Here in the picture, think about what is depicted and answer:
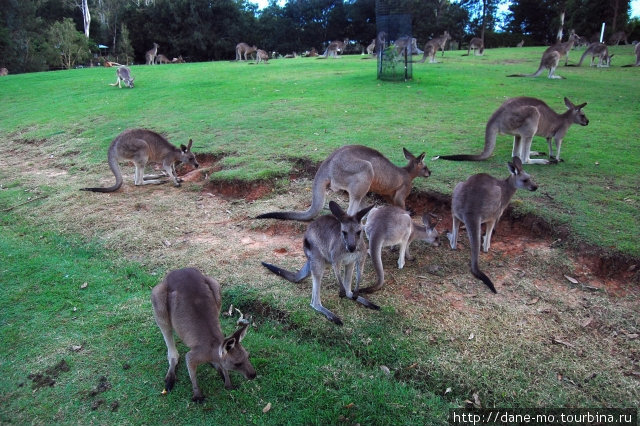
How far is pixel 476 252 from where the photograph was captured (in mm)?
4340

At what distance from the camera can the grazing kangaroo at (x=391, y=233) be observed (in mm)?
4312

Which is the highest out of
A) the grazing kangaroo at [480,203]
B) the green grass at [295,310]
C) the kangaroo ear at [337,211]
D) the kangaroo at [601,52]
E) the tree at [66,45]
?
the tree at [66,45]

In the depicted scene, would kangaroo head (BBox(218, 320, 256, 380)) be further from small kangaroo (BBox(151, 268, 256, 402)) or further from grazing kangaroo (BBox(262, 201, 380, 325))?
grazing kangaroo (BBox(262, 201, 380, 325))

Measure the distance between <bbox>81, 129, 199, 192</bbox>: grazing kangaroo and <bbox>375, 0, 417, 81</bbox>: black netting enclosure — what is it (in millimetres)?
8605

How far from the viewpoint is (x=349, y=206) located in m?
5.71

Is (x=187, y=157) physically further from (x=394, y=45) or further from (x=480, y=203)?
(x=394, y=45)

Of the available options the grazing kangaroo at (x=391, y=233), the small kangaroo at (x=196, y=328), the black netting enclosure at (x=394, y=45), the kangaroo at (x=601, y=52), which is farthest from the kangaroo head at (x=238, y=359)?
the kangaroo at (x=601, y=52)

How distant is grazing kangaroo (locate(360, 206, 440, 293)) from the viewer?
14.1 feet

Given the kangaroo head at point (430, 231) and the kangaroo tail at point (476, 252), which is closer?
the kangaroo tail at point (476, 252)

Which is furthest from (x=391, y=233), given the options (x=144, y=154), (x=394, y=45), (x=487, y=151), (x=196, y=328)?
(x=394, y=45)

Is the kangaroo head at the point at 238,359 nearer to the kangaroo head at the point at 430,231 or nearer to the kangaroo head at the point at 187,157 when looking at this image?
the kangaroo head at the point at 430,231

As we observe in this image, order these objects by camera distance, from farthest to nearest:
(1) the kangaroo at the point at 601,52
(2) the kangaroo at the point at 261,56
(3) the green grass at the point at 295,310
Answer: (2) the kangaroo at the point at 261,56 < (1) the kangaroo at the point at 601,52 < (3) the green grass at the point at 295,310

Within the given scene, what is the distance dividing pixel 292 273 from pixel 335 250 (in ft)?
2.19

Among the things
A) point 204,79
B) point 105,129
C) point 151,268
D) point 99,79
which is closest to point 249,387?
point 151,268
